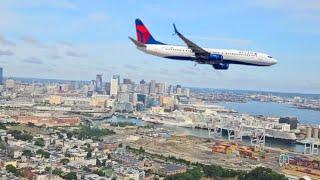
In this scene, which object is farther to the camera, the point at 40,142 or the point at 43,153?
the point at 40,142

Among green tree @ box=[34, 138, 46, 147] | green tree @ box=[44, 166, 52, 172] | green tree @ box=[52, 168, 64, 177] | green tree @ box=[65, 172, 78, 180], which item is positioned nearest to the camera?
green tree @ box=[65, 172, 78, 180]

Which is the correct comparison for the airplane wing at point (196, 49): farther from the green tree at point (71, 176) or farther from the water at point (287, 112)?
the water at point (287, 112)

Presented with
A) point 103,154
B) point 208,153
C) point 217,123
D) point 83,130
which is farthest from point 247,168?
point 217,123

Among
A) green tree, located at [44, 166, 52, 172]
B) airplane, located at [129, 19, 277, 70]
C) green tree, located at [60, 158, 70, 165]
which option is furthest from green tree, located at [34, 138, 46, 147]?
airplane, located at [129, 19, 277, 70]

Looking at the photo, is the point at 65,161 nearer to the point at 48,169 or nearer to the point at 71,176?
the point at 48,169

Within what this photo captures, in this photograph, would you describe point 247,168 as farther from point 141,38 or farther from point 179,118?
point 179,118

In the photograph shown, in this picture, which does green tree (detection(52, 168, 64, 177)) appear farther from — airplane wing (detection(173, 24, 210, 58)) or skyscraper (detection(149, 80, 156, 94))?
skyscraper (detection(149, 80, 156, 94))

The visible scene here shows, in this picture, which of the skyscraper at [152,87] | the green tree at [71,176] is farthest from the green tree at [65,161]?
the skyscraper at [152,87]

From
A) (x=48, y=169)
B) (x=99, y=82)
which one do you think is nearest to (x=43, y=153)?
(x=48, y=169)
